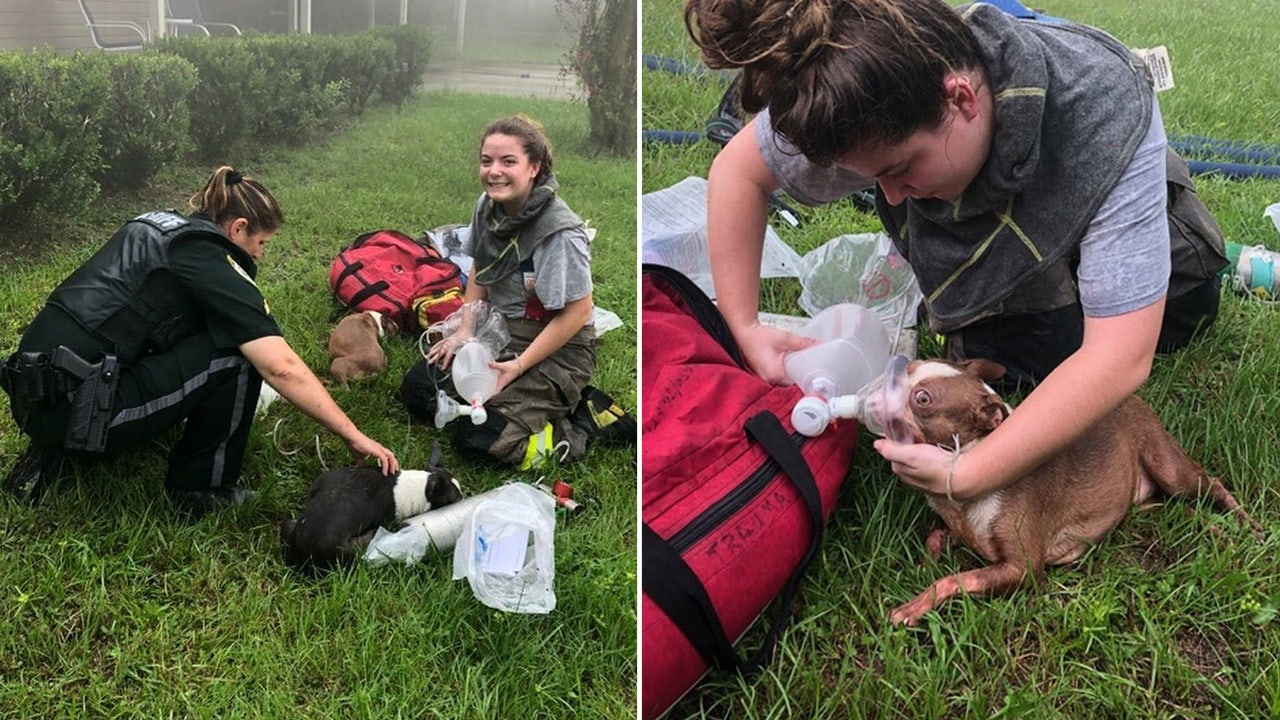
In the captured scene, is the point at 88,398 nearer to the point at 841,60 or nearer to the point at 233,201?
the point at 233,201

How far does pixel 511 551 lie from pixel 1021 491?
0.83 metres

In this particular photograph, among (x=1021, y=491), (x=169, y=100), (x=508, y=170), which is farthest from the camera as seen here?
(x=508, y=170)

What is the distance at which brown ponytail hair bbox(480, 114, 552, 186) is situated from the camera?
2141mm

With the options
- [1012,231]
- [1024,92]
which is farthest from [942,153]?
[1012,231]

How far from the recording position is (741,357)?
72.0 inches

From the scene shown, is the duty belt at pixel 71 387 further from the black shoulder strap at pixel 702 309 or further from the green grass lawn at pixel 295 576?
the black shoulder strap at pixel 702 309

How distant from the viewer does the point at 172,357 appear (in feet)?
5.98

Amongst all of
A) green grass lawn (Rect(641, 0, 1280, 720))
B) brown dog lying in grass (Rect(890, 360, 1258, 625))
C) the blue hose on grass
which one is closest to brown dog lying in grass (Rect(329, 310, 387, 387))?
the blue hose on grass

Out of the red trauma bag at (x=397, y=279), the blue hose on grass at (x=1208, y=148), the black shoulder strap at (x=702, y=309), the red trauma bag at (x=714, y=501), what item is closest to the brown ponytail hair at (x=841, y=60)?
the red trauma bag at (x=714, y=501)

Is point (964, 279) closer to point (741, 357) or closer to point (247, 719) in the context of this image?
point (741, 357)

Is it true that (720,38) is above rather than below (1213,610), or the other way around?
above

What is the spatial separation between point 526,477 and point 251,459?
554mm

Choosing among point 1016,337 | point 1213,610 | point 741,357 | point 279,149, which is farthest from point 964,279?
point 279,149

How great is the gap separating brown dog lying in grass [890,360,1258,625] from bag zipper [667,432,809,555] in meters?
0.26
